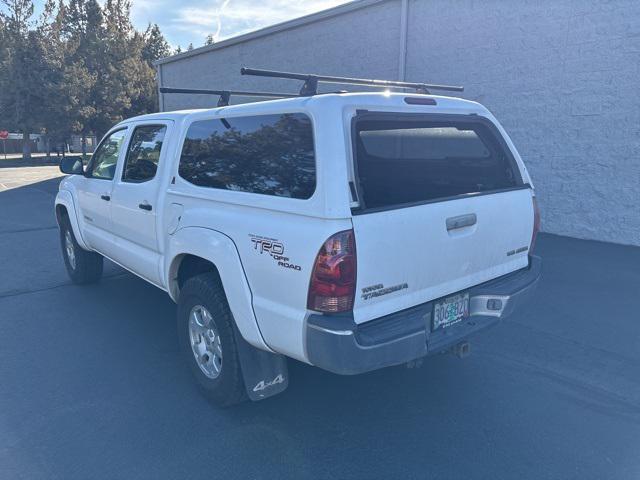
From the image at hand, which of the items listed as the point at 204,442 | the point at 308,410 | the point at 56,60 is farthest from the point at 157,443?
the point at 56,60

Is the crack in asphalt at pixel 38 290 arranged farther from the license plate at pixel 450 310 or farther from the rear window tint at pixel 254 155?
the license plate at pixel 450 310

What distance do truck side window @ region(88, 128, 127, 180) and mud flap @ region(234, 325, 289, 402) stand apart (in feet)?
8.48

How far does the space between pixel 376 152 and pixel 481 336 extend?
2.35 m

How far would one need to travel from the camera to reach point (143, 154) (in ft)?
13.6

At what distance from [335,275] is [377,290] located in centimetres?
28

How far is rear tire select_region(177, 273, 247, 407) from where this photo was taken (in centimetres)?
306

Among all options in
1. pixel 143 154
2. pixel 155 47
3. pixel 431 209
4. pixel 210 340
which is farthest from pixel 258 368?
pixel 155 47

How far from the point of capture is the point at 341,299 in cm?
247

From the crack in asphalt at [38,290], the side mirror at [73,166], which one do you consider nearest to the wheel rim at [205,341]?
the side mirror at [73,166]

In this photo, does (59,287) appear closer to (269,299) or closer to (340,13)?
(269,299)

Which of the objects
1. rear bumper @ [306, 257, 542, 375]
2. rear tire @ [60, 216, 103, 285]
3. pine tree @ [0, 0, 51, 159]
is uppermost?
pine tree @ [0, 0, 51, 159]

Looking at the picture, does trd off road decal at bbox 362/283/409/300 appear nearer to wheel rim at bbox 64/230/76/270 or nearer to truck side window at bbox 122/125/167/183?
truck side window at bbox 122/125/167/183

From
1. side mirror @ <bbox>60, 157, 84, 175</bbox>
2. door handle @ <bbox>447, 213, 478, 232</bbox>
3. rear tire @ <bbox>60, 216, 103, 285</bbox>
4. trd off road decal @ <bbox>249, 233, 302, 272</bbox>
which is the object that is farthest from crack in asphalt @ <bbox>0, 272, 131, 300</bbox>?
door handle @ <bbox>447, 213, 478, 232</bbox>

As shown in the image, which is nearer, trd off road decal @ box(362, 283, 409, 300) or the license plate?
trd off road decal @ box(362, 283, 409, 300)
